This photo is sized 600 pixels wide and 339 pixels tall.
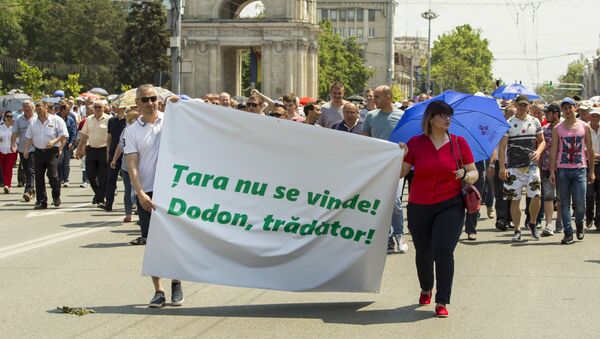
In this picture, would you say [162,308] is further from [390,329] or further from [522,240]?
[522,240]

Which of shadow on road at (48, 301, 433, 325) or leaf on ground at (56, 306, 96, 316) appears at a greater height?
leaf on ground at (56, 306, 96, 316)

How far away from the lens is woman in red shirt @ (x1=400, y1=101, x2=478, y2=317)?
10297 millimetres

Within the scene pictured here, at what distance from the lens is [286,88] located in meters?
102


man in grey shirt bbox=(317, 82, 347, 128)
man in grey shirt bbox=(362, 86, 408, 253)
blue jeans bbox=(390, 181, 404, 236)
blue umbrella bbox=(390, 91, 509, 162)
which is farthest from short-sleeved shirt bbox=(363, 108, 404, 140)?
man in grey shirt bbox=(317, 82, 347, 128)

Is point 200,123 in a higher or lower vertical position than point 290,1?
lower

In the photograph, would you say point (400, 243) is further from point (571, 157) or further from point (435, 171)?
point (435, 171)

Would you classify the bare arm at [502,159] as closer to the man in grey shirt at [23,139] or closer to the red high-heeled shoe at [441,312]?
the red high-heeled shoe at [441,312]

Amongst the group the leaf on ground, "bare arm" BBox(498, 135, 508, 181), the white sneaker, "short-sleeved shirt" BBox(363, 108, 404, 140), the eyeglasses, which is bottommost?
the white sneaker

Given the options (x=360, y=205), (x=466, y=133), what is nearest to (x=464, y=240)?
(x=466, y=133)

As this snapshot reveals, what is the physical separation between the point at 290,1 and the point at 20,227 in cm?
8295

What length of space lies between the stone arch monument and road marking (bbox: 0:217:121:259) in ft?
270

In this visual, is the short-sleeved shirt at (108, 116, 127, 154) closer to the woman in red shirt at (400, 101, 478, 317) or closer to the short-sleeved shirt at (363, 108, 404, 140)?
the short-sleeved shirt at (363, 108, 404, 140)

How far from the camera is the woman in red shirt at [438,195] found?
10.3 metres

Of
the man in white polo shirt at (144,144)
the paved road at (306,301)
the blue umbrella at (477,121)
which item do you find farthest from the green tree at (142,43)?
the man in white polo shirt at (144,144)
